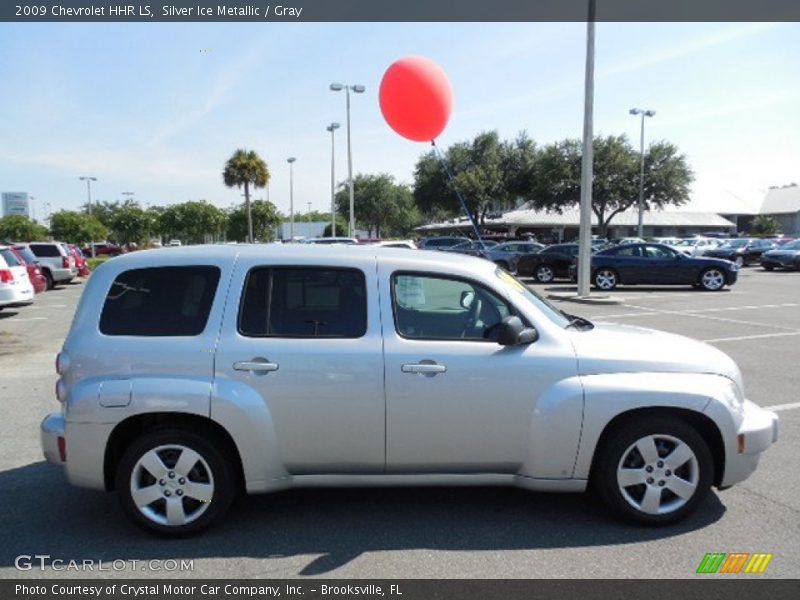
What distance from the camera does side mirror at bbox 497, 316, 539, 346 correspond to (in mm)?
3643

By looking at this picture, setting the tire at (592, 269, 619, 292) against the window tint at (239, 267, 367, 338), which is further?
the tire at (592, 269, 619, 292)

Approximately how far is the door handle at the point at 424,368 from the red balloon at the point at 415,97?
15.0 ft

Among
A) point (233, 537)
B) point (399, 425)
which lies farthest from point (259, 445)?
point (399, 425)

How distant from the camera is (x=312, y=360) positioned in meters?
3.66

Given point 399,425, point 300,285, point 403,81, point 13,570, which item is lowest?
point 13,570

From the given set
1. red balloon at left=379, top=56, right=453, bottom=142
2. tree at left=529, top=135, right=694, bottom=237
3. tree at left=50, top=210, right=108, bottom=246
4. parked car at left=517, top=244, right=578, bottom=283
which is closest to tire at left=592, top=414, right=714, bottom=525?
red balloon at left=379, top=56, right=453, bottom=142

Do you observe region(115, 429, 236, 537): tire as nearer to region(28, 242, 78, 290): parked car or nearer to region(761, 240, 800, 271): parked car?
region(28, 242, 78, 290): parked car

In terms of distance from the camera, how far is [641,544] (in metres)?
3.60

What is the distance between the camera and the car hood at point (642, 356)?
3750mm

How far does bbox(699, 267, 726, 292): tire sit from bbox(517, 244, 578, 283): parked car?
4576mm

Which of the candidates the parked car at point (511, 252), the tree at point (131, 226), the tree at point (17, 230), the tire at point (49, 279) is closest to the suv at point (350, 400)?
the tire at point (49, 279)

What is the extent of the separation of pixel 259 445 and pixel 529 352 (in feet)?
5.57
